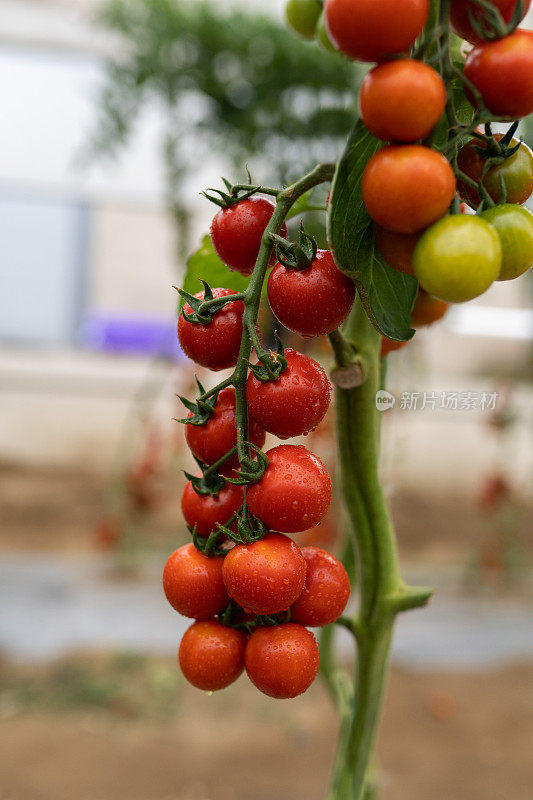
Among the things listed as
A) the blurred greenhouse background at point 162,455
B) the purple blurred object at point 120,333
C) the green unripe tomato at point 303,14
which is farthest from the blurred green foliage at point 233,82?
the purple blurred object at point 120,333

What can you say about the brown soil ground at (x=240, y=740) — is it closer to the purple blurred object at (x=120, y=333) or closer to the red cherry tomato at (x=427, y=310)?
the red cherry tomato at (x=427, y=310)

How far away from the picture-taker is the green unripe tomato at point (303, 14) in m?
0.30

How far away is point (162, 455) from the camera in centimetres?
155

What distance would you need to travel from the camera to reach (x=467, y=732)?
1.01 m

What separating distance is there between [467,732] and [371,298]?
3.18 feet

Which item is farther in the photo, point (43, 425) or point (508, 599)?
point (43, 425)

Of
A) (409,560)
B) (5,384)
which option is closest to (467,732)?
(409,560)


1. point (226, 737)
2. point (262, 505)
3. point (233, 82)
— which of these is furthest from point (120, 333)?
point (262, 505)

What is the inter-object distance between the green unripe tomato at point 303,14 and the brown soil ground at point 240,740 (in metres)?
0.82

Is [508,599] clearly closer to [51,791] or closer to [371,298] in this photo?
[51,791]

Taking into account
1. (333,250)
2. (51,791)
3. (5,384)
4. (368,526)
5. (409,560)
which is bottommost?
(409,560)

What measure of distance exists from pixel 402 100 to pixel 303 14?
0.16 meters

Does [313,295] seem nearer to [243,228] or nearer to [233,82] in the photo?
[243,228]

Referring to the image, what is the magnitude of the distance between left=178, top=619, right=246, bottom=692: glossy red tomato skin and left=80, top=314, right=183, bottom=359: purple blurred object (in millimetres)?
1915
